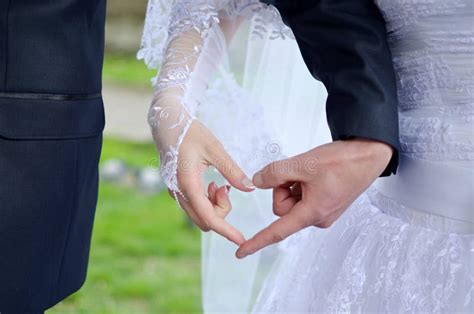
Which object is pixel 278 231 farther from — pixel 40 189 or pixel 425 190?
pixel 40 189

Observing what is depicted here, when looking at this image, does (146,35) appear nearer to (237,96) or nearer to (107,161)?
(237,96)

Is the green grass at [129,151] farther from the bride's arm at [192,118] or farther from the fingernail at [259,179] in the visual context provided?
the fingernail at [259,179]

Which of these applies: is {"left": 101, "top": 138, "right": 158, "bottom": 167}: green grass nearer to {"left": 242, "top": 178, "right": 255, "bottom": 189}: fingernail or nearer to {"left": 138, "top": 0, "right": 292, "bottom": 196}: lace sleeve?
{"left": 138, "top": 0, "right": 292, "bottom": 196}: lace sleeve

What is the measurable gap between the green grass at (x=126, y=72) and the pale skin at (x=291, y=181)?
4413 mm

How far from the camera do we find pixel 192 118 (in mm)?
1110

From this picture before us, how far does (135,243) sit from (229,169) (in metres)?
2.33

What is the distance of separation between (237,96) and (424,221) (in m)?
0.44

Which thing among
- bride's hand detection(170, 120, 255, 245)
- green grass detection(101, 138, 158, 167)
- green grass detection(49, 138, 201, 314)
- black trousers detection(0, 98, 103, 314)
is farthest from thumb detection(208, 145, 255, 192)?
green grass detection(101, 138, 158, 167)

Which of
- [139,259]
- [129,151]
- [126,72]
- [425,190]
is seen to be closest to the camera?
[425,190]

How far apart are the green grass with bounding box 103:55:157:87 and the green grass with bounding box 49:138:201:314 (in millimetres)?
1893

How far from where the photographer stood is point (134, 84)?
5.91 m

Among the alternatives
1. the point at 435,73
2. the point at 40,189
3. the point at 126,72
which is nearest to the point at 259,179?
the point at 435,73

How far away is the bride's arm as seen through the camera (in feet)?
3.50

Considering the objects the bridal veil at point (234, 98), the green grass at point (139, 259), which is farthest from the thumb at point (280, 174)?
the green grass at point (139, 259)
